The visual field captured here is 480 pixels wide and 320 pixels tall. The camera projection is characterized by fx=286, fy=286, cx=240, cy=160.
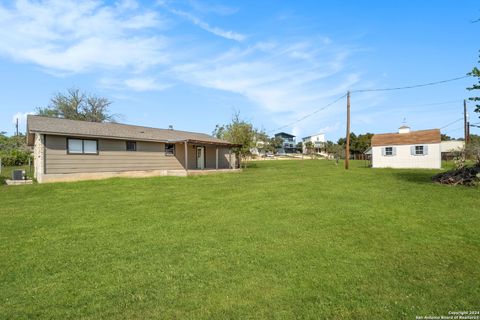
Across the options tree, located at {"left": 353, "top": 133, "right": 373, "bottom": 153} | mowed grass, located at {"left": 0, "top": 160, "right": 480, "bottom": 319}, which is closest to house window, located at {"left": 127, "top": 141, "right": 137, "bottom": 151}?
mowed grass, located at {"left": 0, "top": 160, "right": 480, "bottom": 319}

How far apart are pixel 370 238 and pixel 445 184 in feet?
36.0

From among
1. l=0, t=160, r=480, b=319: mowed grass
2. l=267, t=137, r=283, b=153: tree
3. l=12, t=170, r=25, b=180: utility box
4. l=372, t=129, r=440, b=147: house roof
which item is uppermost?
l=267, t=137, r=283, b=153: tree

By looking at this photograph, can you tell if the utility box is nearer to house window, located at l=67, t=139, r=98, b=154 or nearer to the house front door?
house window, located at l=67, t=139, r=98, b=154

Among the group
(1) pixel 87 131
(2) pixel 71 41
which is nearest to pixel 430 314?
(2) pixel 71 41

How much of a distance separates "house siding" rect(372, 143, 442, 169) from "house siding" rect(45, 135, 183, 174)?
816 inches

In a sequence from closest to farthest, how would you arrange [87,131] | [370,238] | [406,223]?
1. [370,238]
2. [406,223]
3. [87,131]

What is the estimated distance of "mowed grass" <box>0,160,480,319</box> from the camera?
11.2 feet

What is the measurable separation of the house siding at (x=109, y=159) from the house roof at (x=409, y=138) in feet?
69.9

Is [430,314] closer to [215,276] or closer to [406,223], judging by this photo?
[215,276]

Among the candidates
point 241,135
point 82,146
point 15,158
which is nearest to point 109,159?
point 82,146

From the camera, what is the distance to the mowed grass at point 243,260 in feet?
11.2

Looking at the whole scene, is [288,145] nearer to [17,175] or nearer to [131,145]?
[131,145]

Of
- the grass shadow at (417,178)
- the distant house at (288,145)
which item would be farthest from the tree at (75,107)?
the distant house at (288,145)

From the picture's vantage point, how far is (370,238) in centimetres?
584
